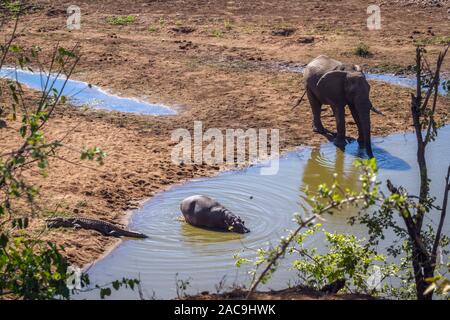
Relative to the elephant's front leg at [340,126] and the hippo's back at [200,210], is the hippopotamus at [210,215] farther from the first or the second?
the elephant's front leg at [340,126]

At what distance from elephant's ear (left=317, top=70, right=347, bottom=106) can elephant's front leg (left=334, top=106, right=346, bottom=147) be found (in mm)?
128

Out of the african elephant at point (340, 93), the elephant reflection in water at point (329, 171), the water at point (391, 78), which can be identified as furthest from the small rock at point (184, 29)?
the elephant reflection in water at point (329, 171)

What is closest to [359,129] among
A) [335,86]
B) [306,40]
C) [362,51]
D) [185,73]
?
[335,86]

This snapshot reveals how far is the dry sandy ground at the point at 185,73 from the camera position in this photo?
13.2m

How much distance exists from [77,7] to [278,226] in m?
18.8

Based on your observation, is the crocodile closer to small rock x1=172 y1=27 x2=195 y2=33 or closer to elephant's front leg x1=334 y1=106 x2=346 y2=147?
elephant's front leg x1=334 y1=106 x2=346 y2=147

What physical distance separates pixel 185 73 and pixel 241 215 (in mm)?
8962

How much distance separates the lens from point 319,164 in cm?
1457

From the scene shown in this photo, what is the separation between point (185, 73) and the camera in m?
20.3

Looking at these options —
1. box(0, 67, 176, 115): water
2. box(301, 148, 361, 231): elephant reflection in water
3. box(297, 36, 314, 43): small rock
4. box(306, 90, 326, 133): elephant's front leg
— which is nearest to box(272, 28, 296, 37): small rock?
box(297, 36, 314, 43): small rock

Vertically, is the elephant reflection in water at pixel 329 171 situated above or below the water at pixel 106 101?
below

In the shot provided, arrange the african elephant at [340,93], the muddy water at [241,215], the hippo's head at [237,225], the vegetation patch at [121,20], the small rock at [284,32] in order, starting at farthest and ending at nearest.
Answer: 1. the vegetation patch at [121,20]
2. the small rock at [284,32]
3. the african elephant at [340,93]
4. the hippo's head at [237,225]
5. the muddy water at [241,215]

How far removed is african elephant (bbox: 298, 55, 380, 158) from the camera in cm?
1505

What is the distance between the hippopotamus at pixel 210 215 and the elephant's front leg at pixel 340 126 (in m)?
4.69
